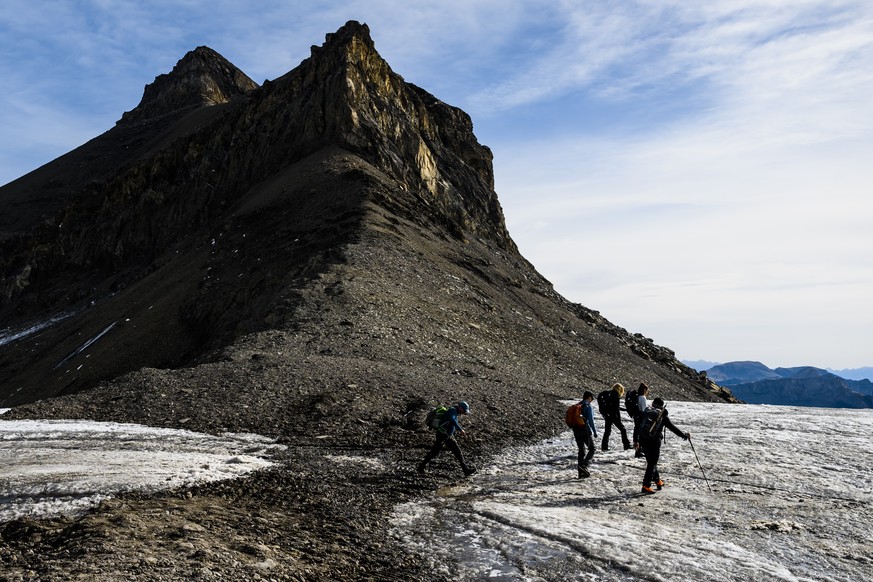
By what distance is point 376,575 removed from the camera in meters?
10.1

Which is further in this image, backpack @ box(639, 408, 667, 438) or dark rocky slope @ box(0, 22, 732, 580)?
backpack @ box(639, 408, 667, 438)

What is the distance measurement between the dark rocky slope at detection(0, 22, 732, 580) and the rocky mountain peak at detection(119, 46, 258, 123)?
56.0 meters

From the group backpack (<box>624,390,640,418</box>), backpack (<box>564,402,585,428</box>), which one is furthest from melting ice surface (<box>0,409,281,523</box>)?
backpack (<box>624,390,640,418</box>)

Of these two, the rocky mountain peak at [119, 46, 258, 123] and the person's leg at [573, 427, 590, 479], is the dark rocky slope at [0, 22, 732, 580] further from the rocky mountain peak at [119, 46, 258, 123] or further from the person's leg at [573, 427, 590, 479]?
the rocky mountain peak at [119, 46, 258, 123]

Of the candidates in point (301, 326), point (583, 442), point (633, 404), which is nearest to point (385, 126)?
point (301, 326)

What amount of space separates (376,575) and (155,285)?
157ft

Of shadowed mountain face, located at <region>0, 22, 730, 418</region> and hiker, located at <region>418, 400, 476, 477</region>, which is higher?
shadowed mountain face, located at <region>0, 22, 730, 418</region>

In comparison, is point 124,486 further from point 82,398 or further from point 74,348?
point 74,348

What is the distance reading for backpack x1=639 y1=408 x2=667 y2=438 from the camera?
14.5 meters

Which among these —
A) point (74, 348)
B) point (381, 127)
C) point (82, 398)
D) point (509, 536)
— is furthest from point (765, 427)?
point (381, 127)

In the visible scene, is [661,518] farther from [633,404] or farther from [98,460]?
[98,460]

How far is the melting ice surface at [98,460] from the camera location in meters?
12.7

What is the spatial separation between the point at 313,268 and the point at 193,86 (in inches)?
4390

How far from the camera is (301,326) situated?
106 ft
